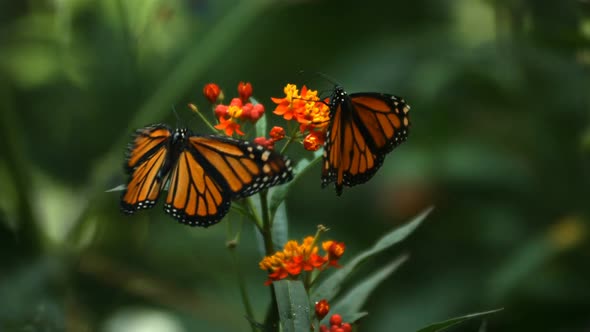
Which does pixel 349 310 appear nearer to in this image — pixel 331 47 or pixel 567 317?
pixel 567 317

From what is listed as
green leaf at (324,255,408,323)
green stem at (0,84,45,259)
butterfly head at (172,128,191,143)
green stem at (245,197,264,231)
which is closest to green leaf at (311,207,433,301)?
green leaf at (324,255,408,323)

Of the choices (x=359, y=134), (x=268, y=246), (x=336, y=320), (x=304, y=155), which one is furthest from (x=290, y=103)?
(x=304, y=155)

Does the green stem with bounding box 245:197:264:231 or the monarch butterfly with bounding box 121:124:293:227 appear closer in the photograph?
the monarch butterfly with bounding box 121:124:293:227

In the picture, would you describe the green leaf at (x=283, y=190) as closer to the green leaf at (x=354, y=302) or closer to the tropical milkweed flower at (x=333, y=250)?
the tropical milkweed flower at (x=333, y=250)

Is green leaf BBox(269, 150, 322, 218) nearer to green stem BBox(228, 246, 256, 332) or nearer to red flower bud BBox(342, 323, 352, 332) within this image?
green stem BBox(228, 246, 256, 332)

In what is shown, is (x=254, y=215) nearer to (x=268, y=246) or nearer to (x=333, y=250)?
(x=268, y=246)

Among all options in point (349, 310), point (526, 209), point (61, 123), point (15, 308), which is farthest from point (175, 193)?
point (61, 123)
